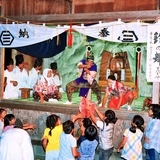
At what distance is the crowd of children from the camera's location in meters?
5.34

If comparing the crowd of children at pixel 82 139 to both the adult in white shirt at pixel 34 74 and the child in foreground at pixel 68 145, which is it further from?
the adult in white shirt at pixel 34 74

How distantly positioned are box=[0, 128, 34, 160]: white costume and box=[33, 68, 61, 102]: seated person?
4532mm

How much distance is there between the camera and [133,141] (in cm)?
629

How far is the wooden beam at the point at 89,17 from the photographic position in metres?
8.00

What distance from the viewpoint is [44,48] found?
9.88 meters

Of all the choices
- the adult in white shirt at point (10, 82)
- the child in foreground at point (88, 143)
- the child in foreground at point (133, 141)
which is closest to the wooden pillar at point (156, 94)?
the child in foreground at point (133, 141)

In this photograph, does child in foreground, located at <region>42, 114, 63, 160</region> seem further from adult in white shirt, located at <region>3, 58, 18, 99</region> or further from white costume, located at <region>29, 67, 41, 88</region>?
white costume, located at <region>29, 67, 41, 88</region>

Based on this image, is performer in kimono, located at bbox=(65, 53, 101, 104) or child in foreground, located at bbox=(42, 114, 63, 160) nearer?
child in foreground, located at bbox=(42, 114, 63, 160)

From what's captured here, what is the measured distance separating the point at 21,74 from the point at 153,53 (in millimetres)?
4377

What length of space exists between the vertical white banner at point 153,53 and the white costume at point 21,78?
4224mm

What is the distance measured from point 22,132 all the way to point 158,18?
4244mm

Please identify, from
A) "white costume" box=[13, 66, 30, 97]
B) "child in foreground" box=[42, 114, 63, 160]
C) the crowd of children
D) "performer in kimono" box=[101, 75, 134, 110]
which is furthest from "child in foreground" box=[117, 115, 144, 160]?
"white costume" box=[13, 66, 30, 97]

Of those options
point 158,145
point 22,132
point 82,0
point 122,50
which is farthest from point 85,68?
point 22,132

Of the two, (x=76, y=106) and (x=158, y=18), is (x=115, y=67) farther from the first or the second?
(x=158, y=18)
